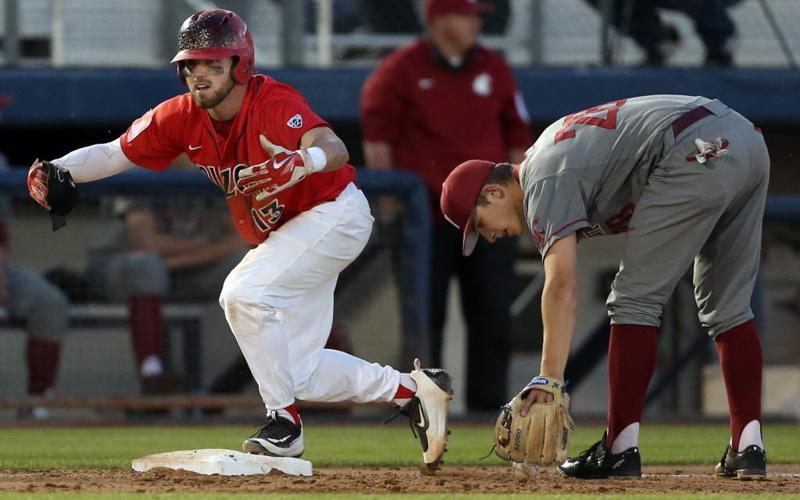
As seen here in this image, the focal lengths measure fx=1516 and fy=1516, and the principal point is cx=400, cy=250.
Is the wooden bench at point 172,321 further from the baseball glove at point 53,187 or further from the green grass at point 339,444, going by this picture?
the baseball glove at point 53,187

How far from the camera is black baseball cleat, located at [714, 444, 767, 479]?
5.25 metres

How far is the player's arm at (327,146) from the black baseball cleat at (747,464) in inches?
67.9

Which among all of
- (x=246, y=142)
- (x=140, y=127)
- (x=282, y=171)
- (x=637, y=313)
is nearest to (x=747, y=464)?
(x=637, y=313)

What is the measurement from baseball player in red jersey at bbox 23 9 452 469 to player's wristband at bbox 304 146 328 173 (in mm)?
39

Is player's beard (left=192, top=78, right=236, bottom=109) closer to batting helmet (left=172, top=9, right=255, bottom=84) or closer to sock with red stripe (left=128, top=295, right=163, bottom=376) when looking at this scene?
batting helmet (left=172, top=9, right=255, bottom=84)

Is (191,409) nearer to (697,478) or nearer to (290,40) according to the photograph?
(290,40)

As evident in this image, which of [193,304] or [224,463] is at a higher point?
[224,463]

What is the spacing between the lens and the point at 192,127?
218 inches

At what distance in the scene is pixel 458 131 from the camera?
30.0 feet

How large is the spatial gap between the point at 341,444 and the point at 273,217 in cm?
203

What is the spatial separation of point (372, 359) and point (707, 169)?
14.6ft

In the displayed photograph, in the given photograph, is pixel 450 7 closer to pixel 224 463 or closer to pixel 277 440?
pixel 277 440

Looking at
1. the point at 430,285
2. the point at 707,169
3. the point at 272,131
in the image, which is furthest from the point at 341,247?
the point at 430,285

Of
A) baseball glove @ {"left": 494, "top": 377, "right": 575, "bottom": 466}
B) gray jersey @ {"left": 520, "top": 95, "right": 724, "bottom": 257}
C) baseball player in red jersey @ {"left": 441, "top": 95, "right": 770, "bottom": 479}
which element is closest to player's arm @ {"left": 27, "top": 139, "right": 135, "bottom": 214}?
baseball player in red jersey @ {"left": 441, "top": 95, "right": 770, "bottom": 479}
